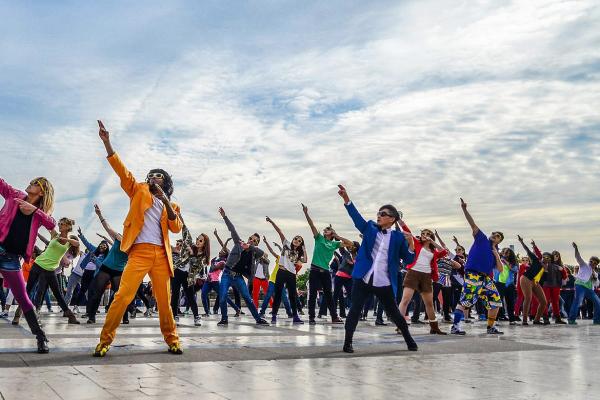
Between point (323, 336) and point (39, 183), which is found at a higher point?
point (39, 183)

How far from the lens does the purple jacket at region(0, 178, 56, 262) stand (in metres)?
6.50

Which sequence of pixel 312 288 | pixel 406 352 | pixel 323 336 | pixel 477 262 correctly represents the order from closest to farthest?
pixel 406 352
pixel 323 336
pixel 477 262
pixel 312 288

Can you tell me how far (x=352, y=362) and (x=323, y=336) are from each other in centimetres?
330

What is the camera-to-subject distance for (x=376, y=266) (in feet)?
25.3

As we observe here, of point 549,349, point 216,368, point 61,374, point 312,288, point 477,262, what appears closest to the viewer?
point 61,374

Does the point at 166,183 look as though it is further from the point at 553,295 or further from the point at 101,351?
the point at 553,295

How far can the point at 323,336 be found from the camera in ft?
31.9

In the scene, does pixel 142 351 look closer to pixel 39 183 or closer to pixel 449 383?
pixel 39 183

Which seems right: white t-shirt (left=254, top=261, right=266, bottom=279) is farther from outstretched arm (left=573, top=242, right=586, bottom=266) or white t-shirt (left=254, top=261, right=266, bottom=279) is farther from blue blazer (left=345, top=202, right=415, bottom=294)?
blue blazer (left=345, top=202, right=415, bottom=294)

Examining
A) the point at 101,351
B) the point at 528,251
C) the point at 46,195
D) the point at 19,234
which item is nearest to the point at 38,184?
the point at 46,195

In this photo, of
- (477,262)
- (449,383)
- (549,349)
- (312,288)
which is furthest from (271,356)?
(312,288)

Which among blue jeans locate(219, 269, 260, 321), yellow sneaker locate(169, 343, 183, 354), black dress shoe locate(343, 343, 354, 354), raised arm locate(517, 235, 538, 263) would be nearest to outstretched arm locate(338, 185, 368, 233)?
black dress shoe locate(343, 343, 354, 354)

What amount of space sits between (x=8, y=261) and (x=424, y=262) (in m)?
7.11

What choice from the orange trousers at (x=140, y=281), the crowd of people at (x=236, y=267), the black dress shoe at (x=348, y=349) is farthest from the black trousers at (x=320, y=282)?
the orange trousers at (x=140, y=281)
